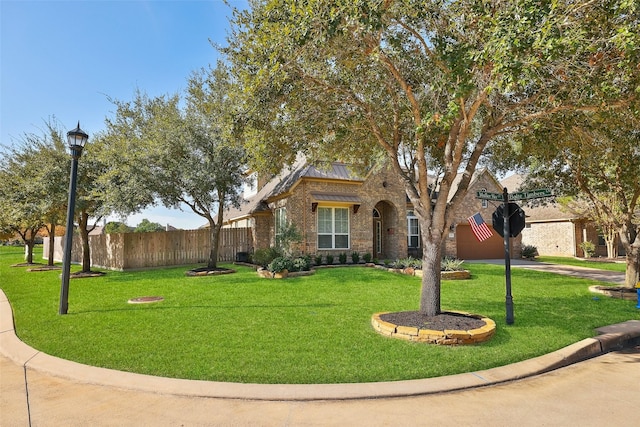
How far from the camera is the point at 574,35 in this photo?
5012 mm

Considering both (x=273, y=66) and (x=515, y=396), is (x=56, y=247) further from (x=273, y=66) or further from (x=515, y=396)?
(x=515, y=396)

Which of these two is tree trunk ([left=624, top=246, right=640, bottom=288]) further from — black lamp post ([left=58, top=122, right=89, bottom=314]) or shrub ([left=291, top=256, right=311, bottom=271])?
black lamp post ([left=58, top=122, right=89, bottom=314])

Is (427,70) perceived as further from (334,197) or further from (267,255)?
(267,255)

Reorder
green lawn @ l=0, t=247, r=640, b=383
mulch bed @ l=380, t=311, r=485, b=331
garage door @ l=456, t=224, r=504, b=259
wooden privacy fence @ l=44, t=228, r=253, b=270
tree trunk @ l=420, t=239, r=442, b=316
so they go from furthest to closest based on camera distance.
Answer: garage door @ l=456, t=224, r=504, b=259, wooden privacy fence @ l=44, t=228, r=253, b=270, tree trunk @ l=420, t=239, r=442, b=316, mulch bed @ l=380, t=311, r=485, b=331, green lawn @ l=0, t=247, r=640, b=383

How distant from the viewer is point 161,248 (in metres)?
20.0

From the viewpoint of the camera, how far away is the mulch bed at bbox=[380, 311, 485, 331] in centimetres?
643

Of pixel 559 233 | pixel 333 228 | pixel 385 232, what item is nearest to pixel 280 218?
pixel 333 228

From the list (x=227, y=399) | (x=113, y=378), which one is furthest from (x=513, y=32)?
(x=113, y=378)

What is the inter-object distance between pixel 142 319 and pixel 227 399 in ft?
14.1

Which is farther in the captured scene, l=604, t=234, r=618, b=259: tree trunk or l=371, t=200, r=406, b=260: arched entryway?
l=604, t=234, r=618, b=259: tree trunk

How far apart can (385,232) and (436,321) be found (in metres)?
14.6

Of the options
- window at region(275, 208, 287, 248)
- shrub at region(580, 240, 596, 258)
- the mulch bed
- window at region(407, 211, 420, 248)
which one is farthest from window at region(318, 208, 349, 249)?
shrub at region(580, 240, 596, 258)

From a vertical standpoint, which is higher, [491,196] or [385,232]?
[491,196]

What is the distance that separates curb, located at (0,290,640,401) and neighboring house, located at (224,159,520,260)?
38.8 feet
